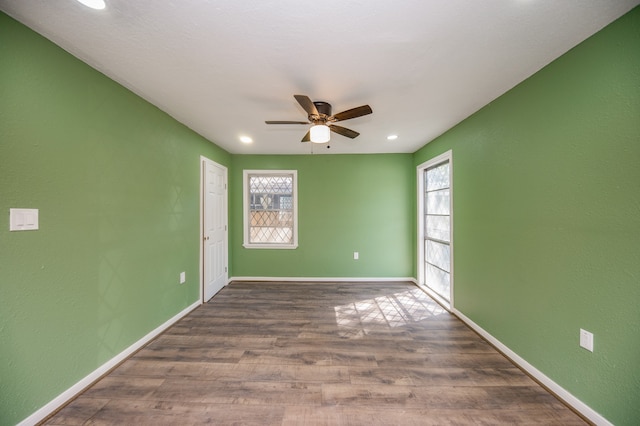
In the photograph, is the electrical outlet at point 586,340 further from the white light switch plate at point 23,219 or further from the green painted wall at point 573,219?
the white light switch plate at point 23,219

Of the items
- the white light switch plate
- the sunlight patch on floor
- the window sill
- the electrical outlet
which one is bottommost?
the sunlight patch on floor

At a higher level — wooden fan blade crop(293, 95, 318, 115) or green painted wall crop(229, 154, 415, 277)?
wooden fan blade crop(293, 95, 318, 115)

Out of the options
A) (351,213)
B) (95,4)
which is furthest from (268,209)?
(95,4)

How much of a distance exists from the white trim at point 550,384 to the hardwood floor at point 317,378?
5 centimetres

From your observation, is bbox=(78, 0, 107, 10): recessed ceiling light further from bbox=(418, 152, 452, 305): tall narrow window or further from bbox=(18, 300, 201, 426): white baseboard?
bbox=(418, 152, 452, 305): tall narrow window

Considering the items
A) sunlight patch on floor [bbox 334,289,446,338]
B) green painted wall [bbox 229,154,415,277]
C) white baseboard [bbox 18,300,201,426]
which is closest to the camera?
white baseboard [bbox 18,300,201,426]

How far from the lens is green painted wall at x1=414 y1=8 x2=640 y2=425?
4.36 ft

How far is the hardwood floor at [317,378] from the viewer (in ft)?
5.06

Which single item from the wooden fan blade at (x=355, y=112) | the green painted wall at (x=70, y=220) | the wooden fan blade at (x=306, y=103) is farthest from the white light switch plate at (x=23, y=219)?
the wooden fan blade at (x=355, y=112)

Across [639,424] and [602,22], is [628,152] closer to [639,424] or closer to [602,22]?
[602,22]

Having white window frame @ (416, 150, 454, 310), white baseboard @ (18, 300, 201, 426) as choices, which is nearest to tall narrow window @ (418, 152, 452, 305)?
white window frame @ (416, 150, 454, 310)

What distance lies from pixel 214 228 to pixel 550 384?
157 inches

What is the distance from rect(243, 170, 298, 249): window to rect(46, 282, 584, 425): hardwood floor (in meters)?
1.73

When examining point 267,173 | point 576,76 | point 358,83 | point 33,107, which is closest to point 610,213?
point 576,76
